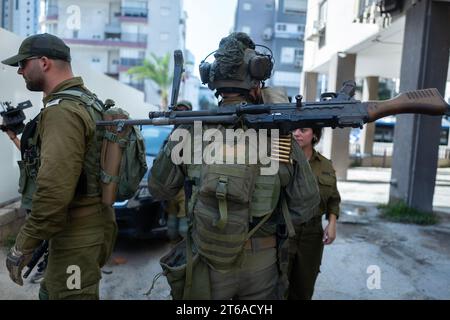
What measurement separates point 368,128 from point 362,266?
1085cm

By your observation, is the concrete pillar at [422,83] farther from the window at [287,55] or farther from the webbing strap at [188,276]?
the window at [287,55]

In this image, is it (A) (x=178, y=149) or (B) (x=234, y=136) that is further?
(A) (x=178, y=149)

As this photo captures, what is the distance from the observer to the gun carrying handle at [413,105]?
181 centimetres


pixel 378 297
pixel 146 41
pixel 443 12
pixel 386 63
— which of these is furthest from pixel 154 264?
pixel 146 41

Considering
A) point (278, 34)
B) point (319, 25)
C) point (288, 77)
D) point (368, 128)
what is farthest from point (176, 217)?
point (288, 77)

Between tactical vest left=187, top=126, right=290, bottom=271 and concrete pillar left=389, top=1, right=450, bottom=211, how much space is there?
202 inches

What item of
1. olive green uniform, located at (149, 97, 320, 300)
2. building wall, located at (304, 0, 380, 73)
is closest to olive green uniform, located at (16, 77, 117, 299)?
olive green uniform, located at (149, 97, 320, 300)

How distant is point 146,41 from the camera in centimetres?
3491

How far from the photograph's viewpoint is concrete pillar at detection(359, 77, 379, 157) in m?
13.5

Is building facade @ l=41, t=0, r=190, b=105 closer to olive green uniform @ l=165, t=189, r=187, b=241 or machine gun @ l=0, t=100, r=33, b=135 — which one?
olive green uniform @ l=165, t=189, r=187, b=241

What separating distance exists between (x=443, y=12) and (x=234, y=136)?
5.66 meters


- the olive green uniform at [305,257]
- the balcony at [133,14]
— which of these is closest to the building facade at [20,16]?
the olive green uniform at [305,257]

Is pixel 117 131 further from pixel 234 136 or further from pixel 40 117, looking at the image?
pixel 234 136

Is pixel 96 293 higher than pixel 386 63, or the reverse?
pixel 386 63
